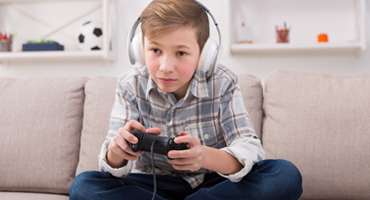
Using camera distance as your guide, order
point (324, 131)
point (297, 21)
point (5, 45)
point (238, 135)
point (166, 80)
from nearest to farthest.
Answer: point (166, 80) < point (238, 135) < point (324, 131) < point (297, 21) < point (5, 45)

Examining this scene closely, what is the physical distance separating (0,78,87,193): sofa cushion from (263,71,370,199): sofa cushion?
0.72 m

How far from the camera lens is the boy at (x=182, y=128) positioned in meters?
0.90

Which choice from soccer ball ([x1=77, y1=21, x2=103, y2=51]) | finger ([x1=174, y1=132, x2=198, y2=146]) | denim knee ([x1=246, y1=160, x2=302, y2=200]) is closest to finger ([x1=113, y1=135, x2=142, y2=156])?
finger ([x1=174, y1=132, x2=198, y2=146])

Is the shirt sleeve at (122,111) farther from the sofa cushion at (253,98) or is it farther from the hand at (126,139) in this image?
the sofa cushion at (253,98)

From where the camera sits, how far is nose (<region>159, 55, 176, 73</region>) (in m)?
0.89

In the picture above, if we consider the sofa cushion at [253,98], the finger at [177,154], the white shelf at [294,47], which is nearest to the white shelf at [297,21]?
the white shelf at [294,47]

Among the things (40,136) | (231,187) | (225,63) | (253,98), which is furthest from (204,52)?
(225,63)

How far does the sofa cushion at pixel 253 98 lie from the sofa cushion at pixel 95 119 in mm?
487

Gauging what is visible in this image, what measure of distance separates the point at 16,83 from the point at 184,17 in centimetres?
95

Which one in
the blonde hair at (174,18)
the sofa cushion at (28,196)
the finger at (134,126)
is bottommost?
the sofa cushion at (28,196)

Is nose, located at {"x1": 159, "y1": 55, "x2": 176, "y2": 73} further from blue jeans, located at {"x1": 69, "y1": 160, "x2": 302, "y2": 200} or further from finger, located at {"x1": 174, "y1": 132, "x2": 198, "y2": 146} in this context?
blue jeans, located at {"x1": 69, "y1": 160, "x2": 302, "y2": 200}

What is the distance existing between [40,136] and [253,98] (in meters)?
0.79

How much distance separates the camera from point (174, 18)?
90 cm

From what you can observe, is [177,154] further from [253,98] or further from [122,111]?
[253,98]
